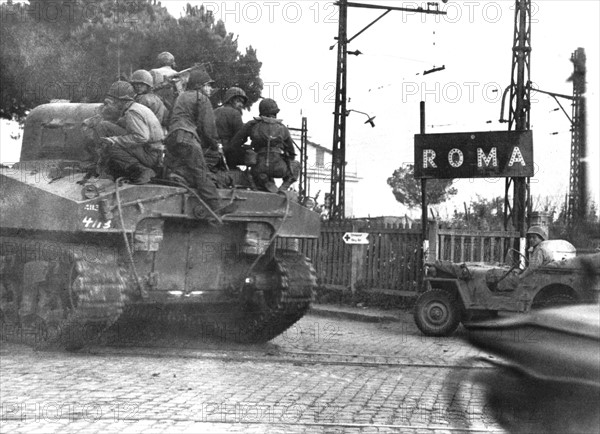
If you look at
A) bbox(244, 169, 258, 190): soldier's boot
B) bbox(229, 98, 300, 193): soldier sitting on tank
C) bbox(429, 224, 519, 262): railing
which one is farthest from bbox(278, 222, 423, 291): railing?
bbox(244, 169, 258, 190): soldier's boot

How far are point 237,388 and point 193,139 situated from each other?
3.37 metres

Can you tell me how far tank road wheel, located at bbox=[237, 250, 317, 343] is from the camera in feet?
35.2

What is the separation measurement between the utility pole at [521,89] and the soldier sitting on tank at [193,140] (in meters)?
7.62

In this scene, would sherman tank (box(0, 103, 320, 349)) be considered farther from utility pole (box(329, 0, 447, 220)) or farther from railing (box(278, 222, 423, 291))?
utility pole (box(329, 0, 447, 220))

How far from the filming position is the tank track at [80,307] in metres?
9.23

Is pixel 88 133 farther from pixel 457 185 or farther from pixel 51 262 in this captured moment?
pixel 457 185

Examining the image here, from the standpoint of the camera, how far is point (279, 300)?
10695mm

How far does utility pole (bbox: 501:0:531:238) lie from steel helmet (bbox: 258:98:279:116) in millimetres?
6515

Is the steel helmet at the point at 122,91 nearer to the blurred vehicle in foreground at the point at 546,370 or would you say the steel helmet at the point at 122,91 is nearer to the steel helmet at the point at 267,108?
the steel helmet at the point at 267,108

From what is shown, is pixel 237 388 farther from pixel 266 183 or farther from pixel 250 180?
pixel 250 180

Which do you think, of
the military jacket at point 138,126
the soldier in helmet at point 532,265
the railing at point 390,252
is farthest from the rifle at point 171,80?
the railing at point 390,252

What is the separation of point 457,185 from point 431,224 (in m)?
39.3

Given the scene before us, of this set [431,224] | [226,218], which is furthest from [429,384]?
[431,224]

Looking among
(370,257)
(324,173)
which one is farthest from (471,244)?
(324,173)
